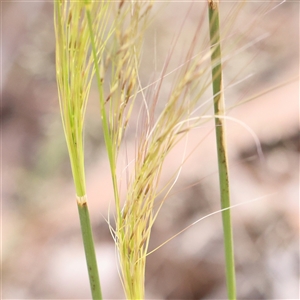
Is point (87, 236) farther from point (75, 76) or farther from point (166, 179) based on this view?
point (166, 179)

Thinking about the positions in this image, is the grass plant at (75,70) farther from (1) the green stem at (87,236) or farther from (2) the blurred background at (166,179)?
(2) the blurred background at (166,179)

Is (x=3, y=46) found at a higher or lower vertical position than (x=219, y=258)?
higher

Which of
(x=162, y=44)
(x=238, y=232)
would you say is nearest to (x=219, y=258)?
(x=238, y=232)

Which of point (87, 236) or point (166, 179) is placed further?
point (166, 179)

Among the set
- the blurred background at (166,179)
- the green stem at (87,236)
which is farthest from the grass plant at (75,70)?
the blurred background at (166,179)

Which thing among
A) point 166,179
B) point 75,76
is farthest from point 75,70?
point 166,179

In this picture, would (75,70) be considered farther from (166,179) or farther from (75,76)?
(166,179)

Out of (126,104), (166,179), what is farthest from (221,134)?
(166,179)

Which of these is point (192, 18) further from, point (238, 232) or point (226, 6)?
point (238, 232)
